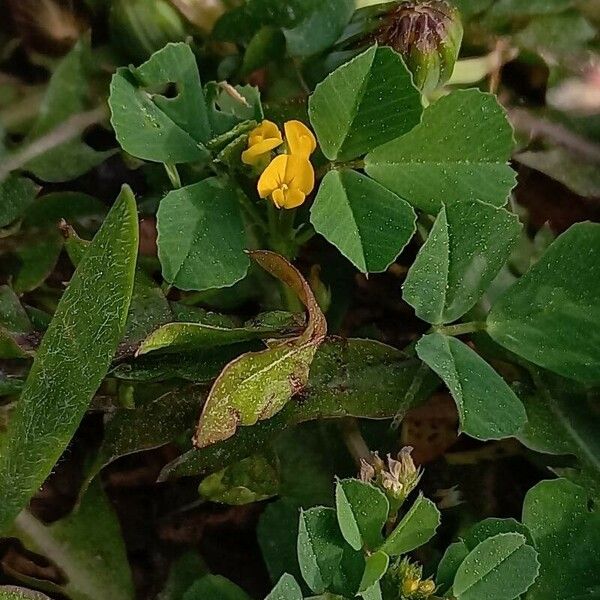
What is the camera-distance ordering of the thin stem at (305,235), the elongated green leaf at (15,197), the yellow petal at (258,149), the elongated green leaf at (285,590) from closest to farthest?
the elongated green leaf at (285,590), the yellow petal at (258,149), the thin stem at (305,235), the elongated green leaf at (15,197)

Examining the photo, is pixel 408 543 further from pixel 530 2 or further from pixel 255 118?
pixel 530 2

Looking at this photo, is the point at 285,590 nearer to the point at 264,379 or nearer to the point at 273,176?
the point at 264,379

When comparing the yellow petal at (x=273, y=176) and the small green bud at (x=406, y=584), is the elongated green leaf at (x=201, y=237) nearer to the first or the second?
the yellow petal at (x=273, y=176)

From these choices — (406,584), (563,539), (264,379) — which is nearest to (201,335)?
(264,379)

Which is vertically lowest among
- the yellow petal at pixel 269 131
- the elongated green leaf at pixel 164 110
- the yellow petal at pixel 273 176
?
the yellow petal at pixel 273 176

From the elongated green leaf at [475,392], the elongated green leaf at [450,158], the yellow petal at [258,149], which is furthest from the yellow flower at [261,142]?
the elongated green leaf at [475,392]

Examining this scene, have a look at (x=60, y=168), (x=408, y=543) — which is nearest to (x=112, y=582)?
(x=408, y=543)
